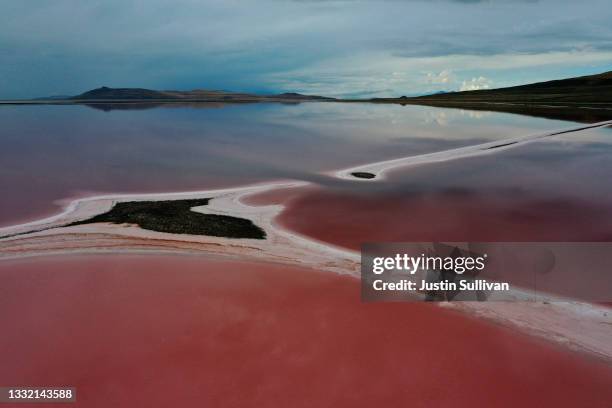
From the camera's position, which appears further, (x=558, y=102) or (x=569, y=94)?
(x=569, y=94)

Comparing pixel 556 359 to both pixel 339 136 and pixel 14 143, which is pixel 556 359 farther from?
pixel 14 143

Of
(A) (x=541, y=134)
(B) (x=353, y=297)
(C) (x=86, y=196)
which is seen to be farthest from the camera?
(A) (x=541, y=134)

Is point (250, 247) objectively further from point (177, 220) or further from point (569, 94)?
point (569, 94)

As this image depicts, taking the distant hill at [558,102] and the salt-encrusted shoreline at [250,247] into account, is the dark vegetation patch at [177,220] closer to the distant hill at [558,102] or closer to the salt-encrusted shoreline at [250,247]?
the salt-encrusted shoreline at [250,247]

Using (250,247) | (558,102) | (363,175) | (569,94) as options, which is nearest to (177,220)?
(250,247)

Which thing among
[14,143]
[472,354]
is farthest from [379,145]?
[14,143]

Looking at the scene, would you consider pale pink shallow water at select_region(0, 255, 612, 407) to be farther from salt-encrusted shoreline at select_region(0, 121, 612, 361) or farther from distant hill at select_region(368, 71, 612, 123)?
distant hill at select_region(368, 71, 612, 123)
